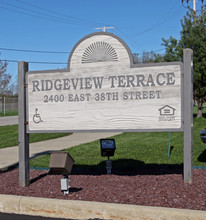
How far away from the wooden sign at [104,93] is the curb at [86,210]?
1557 millimetres

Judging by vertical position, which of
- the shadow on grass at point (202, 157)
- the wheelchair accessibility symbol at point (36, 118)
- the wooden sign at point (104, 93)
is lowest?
the shadow on grass at point (202, 157)

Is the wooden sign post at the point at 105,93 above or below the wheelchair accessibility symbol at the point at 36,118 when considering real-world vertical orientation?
above

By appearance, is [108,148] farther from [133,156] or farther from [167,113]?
[133,156]

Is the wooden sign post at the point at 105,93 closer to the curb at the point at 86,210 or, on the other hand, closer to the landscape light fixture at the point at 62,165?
the landscape light fixture at the point at 62,165

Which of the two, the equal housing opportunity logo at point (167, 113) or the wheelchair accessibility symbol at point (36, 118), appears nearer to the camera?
the equal housing opportunity logo at point (167, 113)

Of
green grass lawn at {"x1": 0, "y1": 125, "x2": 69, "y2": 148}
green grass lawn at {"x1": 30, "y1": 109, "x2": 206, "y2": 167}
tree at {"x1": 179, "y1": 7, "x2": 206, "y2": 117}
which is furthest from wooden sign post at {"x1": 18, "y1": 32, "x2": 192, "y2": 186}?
tree at {"x1": 179, "y1": 7, "x2": 206, "y2": 117}

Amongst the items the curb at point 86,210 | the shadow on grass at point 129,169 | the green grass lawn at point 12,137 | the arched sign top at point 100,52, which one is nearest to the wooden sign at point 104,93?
the arched sign top at point 100,52

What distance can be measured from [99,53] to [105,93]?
71cm

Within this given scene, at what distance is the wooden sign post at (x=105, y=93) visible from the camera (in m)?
5.82

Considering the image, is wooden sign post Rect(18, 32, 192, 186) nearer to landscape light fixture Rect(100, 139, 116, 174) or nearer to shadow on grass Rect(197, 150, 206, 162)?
landscape light fixture Rect(100, 139, 116, 174)

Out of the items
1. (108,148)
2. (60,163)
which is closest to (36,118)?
(60,163)

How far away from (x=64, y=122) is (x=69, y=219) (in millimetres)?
1956

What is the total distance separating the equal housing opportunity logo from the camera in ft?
19.0

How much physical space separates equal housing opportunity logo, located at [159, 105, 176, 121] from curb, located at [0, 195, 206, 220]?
179cm
